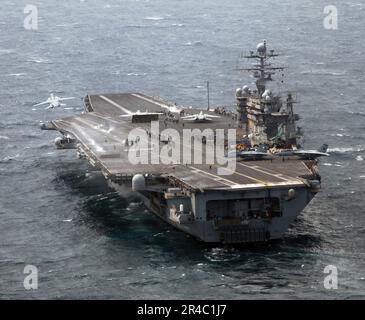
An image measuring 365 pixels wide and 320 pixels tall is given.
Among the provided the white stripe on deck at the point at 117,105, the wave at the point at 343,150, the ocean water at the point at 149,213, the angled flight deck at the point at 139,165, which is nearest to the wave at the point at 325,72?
the ocean water at the point at 149,213

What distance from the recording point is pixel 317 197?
7119cm

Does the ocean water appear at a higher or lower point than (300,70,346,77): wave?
lower

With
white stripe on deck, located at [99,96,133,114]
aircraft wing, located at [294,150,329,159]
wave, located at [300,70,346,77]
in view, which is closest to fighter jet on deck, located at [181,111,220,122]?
white stripe on deck, located at [99,96,133,114]

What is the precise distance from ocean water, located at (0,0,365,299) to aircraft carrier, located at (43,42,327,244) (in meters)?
2.09

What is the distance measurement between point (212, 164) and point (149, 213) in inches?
268

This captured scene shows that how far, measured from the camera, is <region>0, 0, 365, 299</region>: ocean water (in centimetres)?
5344

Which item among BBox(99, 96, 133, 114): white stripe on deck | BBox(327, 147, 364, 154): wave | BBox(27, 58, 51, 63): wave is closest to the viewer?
BBox(327, 147, 364, 154): wave

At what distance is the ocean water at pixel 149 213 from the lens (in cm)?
5344

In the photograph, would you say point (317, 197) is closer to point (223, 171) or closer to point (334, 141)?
point (223, 171)

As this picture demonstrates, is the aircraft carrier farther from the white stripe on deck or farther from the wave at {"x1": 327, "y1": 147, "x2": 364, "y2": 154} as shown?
the wave at {"x1": 327, "y1": 147, "x2": 364, "y2": 154}

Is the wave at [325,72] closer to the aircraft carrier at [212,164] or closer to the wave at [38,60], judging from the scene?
the aircraft carrier at [212,164]

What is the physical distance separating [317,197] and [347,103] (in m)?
41.3

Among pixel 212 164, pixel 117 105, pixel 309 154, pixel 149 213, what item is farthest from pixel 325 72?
pixel 149 213

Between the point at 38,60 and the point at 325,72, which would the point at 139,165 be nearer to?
the point at 325,72
